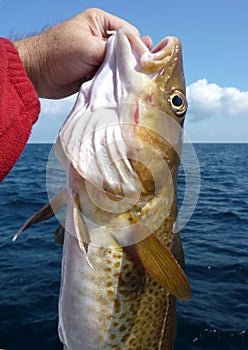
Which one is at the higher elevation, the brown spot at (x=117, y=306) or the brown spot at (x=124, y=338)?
the brown spot at (x=117, y=306)

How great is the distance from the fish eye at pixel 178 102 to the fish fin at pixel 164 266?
74cm

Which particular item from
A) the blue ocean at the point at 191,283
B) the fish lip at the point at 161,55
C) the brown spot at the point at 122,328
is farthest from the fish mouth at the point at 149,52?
the blue ocean at the point at 191,283

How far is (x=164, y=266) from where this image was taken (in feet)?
7.19

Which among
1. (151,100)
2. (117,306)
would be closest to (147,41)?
(151,100)

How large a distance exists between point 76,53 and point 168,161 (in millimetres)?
849

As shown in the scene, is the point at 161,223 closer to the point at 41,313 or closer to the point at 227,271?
the point at 41,313

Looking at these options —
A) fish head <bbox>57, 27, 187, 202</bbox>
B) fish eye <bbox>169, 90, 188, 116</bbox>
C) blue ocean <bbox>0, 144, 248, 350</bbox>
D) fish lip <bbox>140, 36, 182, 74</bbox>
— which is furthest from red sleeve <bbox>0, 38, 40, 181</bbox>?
blue ocean <bbox>0, 144, 248, 350</bbox>

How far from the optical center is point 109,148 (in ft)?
7.09

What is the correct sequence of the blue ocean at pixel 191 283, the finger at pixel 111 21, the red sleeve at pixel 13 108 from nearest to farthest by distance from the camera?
1. the red sleeve at pixel 13 108
2. the finger at pixel 111 21
3. the blue ocean at pixel 191 283

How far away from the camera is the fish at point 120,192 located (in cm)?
216

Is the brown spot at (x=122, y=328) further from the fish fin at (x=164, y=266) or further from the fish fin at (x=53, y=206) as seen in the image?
the fish fin at (x=53, y=206)

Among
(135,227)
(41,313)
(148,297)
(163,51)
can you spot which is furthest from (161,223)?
(41,313)

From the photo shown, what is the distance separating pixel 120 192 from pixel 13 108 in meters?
0.71

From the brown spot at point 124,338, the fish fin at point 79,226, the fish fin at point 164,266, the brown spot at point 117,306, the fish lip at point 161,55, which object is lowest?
the brown spot at point 124,338
